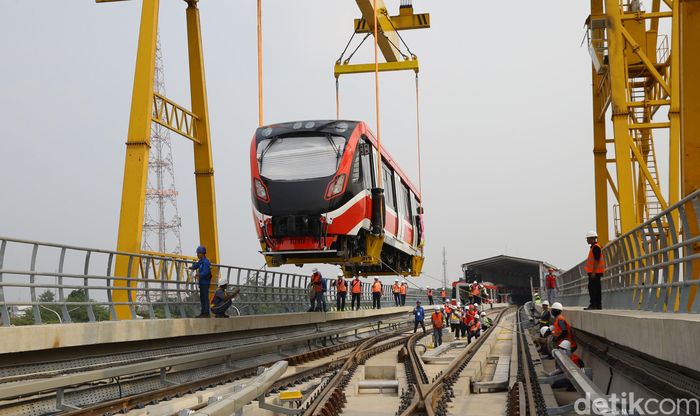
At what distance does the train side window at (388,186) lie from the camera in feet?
68.8

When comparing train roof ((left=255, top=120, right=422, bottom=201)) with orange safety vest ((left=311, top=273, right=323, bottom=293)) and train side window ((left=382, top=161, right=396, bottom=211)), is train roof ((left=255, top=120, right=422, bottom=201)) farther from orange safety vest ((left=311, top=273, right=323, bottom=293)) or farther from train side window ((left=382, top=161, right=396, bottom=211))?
orange safety vest ((left=311, top=273, right=323, bottom=293))

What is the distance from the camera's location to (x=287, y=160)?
18062 millimetres

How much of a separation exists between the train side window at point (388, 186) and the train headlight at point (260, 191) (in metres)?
3.56

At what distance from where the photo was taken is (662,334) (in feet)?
24.4

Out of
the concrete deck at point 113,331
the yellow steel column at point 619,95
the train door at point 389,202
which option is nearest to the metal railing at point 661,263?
the yellow steel column at point 619,95

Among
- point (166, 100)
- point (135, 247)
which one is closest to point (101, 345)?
point (135, 247)

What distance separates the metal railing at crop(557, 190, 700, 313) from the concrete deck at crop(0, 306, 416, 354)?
283 inches

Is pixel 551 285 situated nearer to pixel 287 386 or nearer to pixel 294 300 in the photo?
pixel 294 300

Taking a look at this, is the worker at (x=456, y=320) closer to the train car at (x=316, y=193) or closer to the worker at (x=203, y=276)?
the train car at (x=316, y=193)

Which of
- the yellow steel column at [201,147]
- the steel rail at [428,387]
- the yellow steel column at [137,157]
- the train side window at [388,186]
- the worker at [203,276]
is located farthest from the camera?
the yellow steel column at [201,147]

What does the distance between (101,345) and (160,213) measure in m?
58.7

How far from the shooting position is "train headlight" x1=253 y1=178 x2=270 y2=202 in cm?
1791

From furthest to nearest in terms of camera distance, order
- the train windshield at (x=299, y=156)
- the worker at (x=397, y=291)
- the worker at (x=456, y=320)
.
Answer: the worker at (x=397, y=291) → the worker at (x=456, y=320) → the train windshield at (x=299, y=156)

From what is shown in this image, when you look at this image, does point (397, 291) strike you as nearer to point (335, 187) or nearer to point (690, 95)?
point (335, 187)
